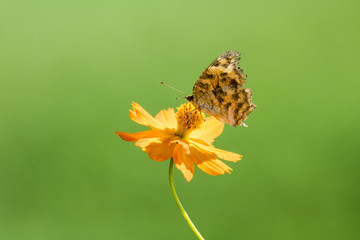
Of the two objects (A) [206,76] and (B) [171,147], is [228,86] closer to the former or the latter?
(A) [206,76]

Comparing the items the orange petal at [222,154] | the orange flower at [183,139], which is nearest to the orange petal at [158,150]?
the orange flower at [183,139]

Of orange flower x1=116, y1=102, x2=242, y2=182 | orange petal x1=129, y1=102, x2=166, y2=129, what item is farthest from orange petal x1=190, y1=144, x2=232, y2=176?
orange petal x1=129, y1=102, x2=166, y2=129

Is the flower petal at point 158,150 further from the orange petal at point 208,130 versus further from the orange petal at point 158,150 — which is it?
the orange petal at point 208,130

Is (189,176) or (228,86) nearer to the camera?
(189,176)

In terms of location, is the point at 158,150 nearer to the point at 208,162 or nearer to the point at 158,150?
the point at 158,150

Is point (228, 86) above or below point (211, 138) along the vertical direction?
above

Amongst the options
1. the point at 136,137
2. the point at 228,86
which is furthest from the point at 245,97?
the point at 136,137

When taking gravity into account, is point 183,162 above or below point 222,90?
below

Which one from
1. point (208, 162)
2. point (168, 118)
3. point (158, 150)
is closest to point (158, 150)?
point (158, 150)
